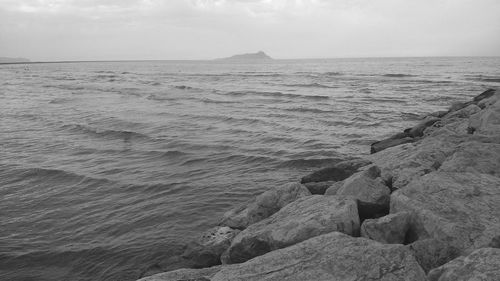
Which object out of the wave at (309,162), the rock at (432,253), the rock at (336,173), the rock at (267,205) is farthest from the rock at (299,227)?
the wave at (309,162)

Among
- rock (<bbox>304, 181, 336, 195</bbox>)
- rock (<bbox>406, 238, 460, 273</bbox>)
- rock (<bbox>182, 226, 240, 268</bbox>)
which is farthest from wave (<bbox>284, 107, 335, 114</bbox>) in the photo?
rock (<bbox>406, 238, 460, 273</bbox>)

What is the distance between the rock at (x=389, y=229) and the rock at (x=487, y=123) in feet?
17.8

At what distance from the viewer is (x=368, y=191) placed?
23.6 ft

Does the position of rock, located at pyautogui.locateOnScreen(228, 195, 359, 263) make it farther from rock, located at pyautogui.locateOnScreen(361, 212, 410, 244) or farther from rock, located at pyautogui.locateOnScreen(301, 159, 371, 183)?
rock, located at pyautogui.locateOnScreen(301, 159, 371, 183)

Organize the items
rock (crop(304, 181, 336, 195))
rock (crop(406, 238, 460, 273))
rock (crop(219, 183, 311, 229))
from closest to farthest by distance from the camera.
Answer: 1. rock (crop(406, 238, 460, 273))
2. rock (crop(219, 183, 311, 229))
3. rock (crop(304, 181, 336, 195))

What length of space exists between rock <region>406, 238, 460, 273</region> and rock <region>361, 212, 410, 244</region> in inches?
18.7

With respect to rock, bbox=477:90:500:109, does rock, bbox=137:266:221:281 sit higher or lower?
lower

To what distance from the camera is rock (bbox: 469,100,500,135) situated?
9923 millimetres

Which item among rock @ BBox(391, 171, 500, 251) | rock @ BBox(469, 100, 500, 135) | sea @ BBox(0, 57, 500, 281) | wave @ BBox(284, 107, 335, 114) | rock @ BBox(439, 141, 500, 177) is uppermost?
rock @ BBox(469, 100, 500, 135)

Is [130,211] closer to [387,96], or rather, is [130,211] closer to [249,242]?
[249,242]

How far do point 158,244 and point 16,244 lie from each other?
10.7 feet

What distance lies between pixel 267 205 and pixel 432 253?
12.3ft

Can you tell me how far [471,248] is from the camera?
5.07 meters

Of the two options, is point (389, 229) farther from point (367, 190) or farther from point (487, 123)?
point (487, 123)
